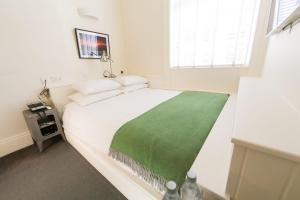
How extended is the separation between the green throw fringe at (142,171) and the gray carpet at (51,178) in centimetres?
43

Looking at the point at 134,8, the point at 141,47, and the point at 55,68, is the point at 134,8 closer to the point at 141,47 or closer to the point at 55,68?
the point at 141,47

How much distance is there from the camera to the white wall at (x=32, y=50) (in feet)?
5.46

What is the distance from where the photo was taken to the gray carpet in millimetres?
1204

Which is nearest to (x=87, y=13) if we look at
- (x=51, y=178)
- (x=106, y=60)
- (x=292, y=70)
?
(x=106, y=60)

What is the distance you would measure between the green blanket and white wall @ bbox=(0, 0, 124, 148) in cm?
172

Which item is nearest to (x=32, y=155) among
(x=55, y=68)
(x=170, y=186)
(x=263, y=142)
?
(x=55, y=68)

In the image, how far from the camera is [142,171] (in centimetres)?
89

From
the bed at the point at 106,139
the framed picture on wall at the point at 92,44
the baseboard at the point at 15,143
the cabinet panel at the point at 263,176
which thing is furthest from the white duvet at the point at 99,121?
the framed picture on wall at the point at 92,44

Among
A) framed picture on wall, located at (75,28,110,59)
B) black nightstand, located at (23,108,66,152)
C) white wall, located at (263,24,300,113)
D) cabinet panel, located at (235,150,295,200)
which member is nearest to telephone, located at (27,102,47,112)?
black nightstand, located at (23,108,66,152)

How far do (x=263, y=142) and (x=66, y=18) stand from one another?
9.23 ft

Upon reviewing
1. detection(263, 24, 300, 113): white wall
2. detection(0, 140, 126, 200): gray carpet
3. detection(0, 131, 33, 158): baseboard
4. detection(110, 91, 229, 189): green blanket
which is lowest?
detection(0, 140, 126, 200): gray carpet

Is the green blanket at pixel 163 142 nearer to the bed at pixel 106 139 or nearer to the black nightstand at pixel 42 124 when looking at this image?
the bed at pixel 106 139

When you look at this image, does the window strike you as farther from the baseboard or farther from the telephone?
the baseboard

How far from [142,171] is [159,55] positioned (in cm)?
238
